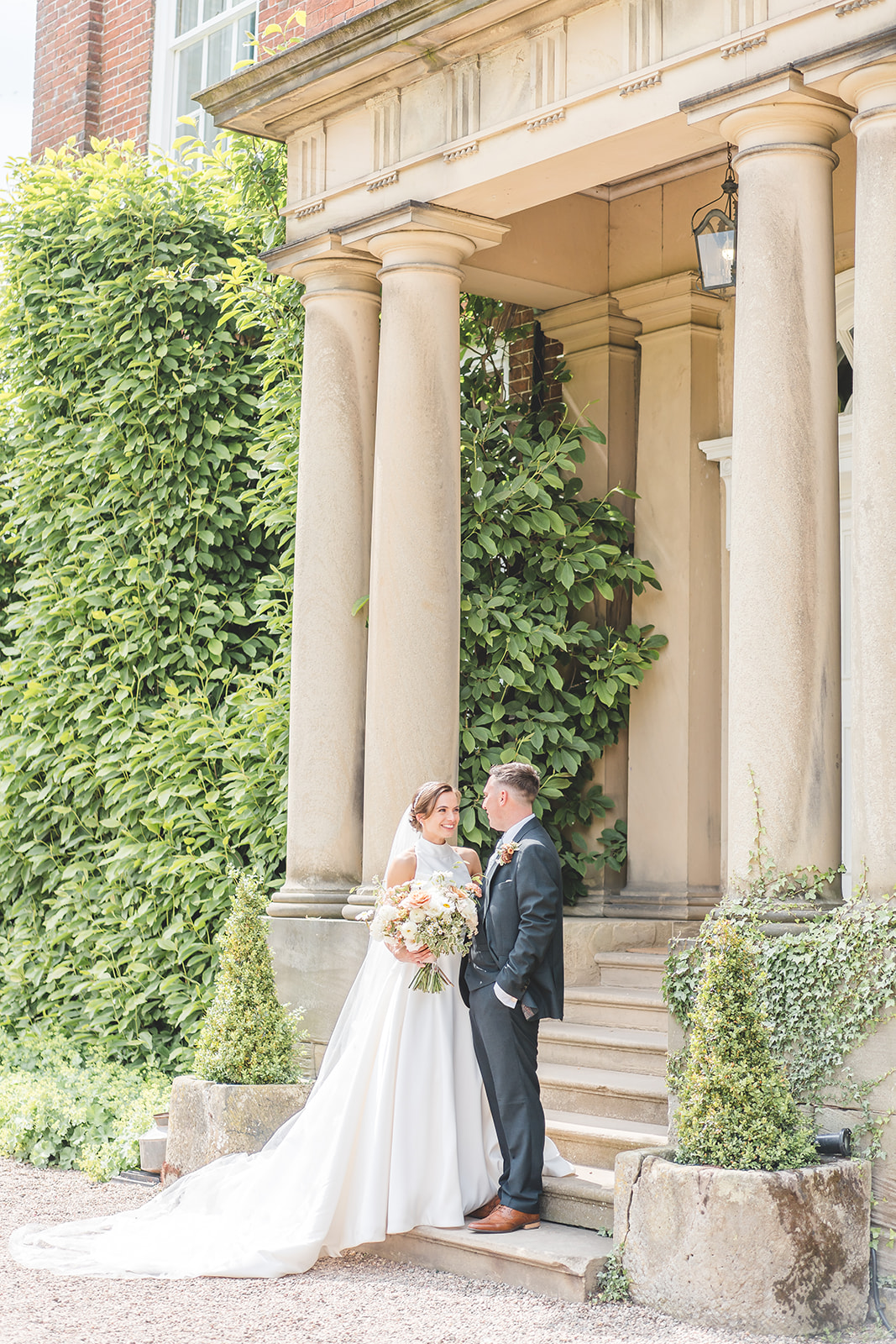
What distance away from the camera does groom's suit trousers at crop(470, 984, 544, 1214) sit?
218 inches

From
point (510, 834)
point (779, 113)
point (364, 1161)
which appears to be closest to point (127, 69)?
point (779, 113)

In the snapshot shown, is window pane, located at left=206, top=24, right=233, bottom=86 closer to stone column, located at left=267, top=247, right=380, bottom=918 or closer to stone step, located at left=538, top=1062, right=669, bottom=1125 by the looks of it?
stone column, located at left=267, top=247, right=380, bottom=918

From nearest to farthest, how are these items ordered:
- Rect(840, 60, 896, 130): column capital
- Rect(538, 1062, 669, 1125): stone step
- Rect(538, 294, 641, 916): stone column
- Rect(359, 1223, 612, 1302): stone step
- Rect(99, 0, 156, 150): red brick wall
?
Rect(359, 1223, 612, 1302): stone step < Rect(840, 60, 896, 130): column capital < Rect(538, 1062, 669, 1125): stone step < Rect(538, 294, 641, 916): stone column < Rect(99, 0, 156, 150): red brick wall

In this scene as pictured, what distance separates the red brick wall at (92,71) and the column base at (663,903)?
25.2ft

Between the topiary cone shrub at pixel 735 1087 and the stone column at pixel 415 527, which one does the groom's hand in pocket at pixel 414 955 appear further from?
the stone column at pixel 415 527

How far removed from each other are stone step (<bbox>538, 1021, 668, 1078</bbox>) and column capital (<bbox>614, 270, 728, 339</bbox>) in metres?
3.98

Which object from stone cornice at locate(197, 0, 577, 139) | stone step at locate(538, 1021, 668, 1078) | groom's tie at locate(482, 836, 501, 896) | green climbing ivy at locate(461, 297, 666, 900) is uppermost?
stone cornice at locate(197, 0, 577, 139)

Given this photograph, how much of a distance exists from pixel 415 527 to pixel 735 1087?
132 inches

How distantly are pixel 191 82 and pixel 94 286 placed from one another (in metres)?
3.00

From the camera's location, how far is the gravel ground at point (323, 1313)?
4.72 meters

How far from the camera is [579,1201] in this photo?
18.5 feet

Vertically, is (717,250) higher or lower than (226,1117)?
higher

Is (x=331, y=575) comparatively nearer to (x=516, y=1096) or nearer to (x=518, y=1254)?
(x=516, y=1096)

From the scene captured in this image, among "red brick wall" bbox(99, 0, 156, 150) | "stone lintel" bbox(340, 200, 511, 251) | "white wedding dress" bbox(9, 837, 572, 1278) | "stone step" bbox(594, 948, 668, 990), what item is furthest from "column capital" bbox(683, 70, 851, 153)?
"red brick wall" bbox(99, 0, 156, 150)
